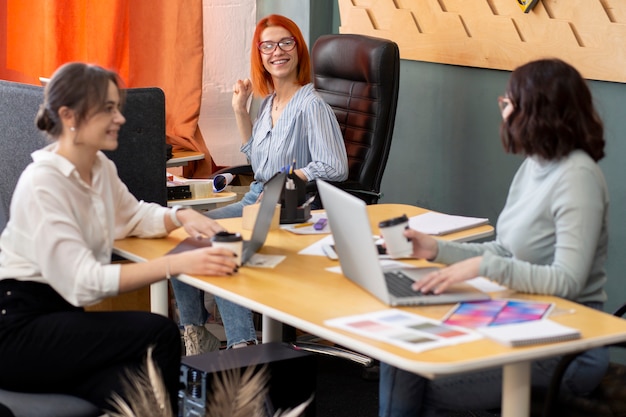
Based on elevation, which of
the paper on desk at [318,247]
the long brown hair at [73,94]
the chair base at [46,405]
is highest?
the long brown hair at [73,94]

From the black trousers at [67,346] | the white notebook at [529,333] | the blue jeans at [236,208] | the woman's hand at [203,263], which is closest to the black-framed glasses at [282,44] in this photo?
the blue jeans at [236,208]

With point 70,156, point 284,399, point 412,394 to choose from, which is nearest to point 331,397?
point 284,399

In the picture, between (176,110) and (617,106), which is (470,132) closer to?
(617,106)

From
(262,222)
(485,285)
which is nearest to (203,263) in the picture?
(262,222)

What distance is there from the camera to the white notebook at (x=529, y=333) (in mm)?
1896

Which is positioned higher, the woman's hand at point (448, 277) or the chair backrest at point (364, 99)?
the chair backrest at point (364, 99)

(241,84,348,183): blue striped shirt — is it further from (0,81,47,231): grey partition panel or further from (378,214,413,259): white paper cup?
(378,214,413,259): white paper cup

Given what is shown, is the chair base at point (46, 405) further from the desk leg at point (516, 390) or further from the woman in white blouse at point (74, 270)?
the desk leg at point (516, 390)

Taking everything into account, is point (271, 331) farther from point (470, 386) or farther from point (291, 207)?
point (470, 386)

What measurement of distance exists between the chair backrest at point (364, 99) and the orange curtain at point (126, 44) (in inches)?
36.8

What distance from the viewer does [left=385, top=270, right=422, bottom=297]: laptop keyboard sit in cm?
219

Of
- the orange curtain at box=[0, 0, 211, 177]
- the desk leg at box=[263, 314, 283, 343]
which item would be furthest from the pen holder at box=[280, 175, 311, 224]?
the orange curtain at box=[0, 0, 211, 177]

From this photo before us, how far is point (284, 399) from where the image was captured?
108 inches

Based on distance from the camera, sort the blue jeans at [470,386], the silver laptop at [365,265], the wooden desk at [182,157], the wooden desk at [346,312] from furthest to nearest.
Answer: the wooden desk at [182,157]
the blue jeans at [470,386]
the silver laptop at [365,265]
the wooden desk at [346,312]
